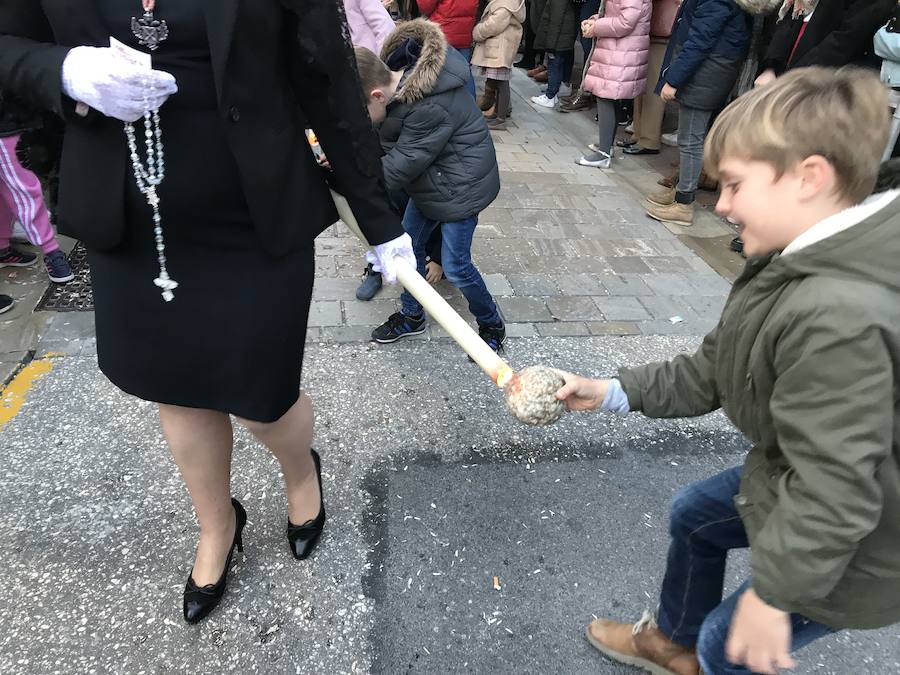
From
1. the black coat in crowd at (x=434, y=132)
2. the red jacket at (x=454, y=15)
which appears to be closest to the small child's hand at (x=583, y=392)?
the black coat in crowd at (x=434, y=132)

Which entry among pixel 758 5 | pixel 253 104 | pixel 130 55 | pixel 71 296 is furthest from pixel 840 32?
pixel 71 296

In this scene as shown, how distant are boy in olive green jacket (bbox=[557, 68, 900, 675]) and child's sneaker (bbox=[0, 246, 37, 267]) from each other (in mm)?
3997

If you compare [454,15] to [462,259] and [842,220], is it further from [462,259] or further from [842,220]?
[842,220]

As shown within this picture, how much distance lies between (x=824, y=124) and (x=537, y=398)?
74 centimetres

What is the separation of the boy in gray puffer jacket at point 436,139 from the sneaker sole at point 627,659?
5.53 feet

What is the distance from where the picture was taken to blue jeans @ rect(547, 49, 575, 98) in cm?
866

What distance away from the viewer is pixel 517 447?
2738 mm

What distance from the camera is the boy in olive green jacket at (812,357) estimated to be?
1033 mm

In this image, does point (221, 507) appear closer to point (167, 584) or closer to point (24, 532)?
point (167, 584)

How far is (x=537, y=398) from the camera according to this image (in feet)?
4.82

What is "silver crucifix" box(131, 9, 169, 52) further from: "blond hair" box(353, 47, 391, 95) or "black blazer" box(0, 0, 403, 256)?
"blond hair" box(353, 47, 391, 95)

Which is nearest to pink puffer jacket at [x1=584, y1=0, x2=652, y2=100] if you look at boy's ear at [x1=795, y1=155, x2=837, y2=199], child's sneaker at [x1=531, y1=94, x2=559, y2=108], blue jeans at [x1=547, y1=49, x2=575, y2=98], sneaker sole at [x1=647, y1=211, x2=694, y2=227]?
sneaker sole at [x1=647, y1=211, x2=694, y2=227]

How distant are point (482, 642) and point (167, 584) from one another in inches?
38.7

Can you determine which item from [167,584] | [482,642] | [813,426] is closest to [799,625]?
[813,426]
